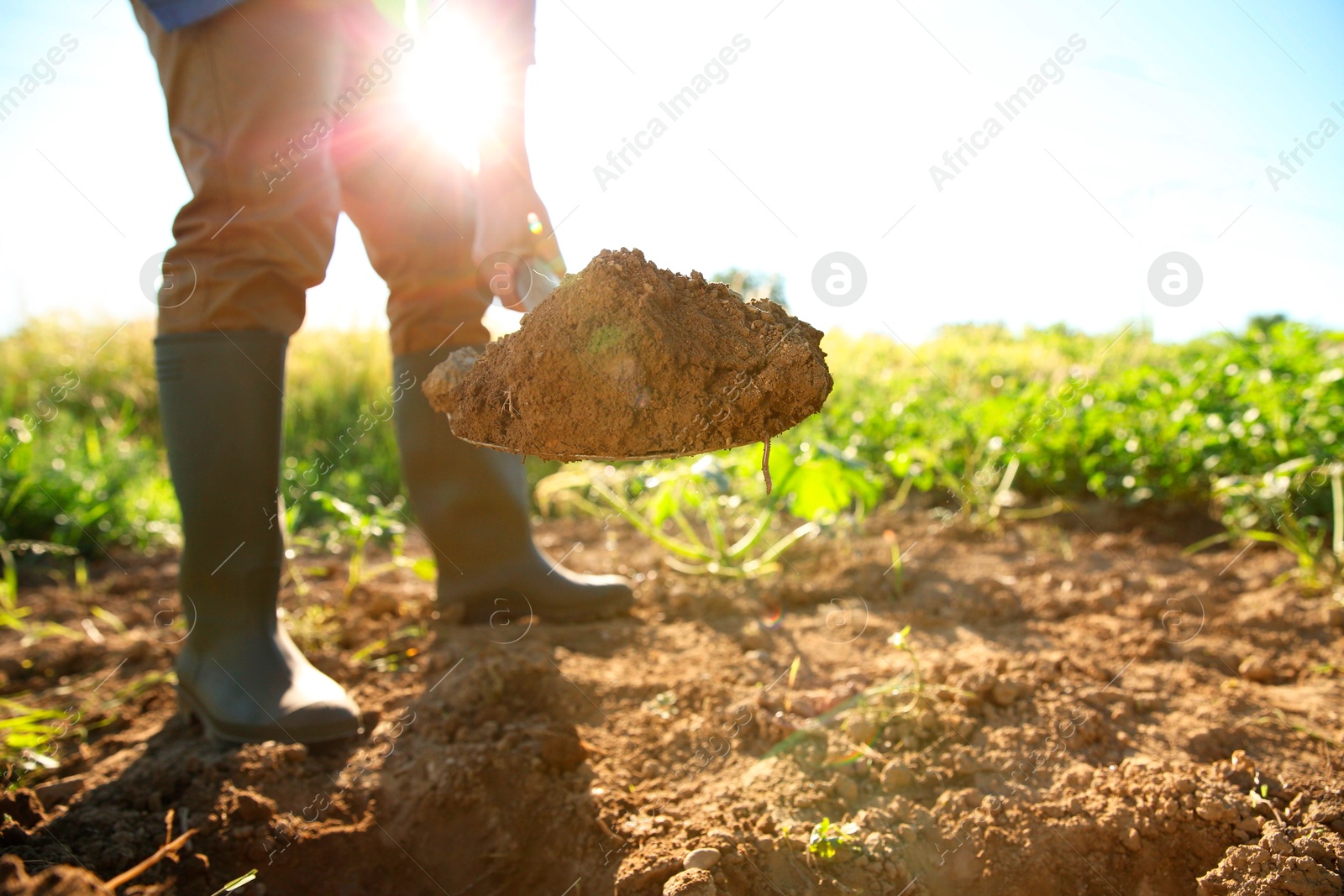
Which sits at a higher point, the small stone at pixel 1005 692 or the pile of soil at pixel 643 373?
the pile of soil at pixel 643 373

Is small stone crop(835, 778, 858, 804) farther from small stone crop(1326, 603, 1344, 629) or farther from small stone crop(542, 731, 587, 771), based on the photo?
small stone crop(1326, 603, 1344, 629)

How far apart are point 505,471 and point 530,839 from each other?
3.37ft

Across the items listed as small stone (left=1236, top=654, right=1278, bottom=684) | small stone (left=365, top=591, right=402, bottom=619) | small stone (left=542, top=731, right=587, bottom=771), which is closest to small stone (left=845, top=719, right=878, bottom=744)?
small stone (left=542, top=731, right=587, bottom=771)

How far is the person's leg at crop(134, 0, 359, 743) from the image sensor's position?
1.54 m

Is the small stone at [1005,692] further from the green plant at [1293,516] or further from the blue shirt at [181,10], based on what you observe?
the blue shirt at [181,10]

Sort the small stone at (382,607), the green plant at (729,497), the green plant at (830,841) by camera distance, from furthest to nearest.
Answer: the small stone at (382,607) < the green plant at (729,497) < the green plant at (830,841)

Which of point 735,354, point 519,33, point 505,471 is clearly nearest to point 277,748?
point 505,471

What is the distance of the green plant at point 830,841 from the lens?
1222 millimetres

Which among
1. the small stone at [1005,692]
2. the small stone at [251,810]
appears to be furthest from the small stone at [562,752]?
the small stone at [1005,692]

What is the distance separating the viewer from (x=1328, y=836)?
1.23 metres

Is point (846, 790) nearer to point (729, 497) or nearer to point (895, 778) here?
point (895, 778)

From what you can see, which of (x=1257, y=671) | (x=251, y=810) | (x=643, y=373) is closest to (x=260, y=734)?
(x=251, y=810)

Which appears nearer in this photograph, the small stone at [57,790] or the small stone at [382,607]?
the small stone at [57,790]

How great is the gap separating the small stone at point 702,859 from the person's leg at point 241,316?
2.72 ft
